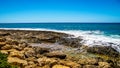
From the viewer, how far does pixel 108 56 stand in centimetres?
1345

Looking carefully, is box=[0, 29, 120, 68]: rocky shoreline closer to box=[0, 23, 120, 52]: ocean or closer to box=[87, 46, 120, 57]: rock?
box=[87, 46, 120, 57]: rock

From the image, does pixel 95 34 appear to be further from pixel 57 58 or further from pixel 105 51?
pixel 57 58

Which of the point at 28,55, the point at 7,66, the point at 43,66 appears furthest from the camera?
the point at 28,55

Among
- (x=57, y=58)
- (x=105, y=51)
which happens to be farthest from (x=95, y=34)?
(x=57, y=58)

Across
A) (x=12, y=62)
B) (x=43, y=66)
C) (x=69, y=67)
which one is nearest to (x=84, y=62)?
(x=69, y=67)

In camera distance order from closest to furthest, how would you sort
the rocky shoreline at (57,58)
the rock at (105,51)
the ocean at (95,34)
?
the rocky shoreline at (57,58), the rock at (105,51), the ocean at (95,34)

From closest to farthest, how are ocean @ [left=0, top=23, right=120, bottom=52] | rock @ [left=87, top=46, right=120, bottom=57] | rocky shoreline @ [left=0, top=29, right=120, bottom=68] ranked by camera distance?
rocky shoreline @ [left=0, top=29, right=120, bottom=68] < rock @ [left=87, top=46, right=120, bottom=57] < ocean @ [left=0, top=23, right=120, bottom=52]

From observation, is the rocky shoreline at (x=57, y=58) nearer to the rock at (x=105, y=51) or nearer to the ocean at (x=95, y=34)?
the rock at (x=105, y=51)

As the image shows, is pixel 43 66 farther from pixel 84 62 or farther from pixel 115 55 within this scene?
pixel 115 55

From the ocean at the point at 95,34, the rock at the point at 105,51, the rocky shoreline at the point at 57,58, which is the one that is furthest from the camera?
the ocean at the point at 95,34

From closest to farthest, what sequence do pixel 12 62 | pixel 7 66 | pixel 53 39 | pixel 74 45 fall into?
pixel 7 66, pixel 12 62, pixel 74 45, pixel 53 39

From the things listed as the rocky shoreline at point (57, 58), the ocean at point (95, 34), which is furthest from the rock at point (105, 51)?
the ocean at point (95, 34)

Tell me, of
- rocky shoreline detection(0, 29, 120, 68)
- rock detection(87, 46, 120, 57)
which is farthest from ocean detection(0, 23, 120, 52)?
rocky shoreline detection(0, 29, 120, 68)

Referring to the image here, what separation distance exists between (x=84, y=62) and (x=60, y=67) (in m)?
2.26
